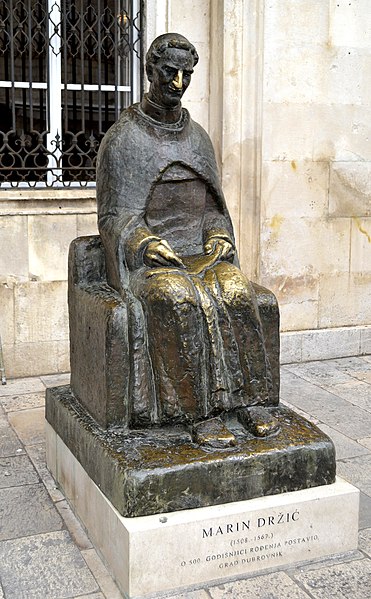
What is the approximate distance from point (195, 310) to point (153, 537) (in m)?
0.99

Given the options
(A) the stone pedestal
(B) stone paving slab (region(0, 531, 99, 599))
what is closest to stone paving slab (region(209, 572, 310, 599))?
(A) the stone pedestal

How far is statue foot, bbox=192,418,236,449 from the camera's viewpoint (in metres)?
3.48

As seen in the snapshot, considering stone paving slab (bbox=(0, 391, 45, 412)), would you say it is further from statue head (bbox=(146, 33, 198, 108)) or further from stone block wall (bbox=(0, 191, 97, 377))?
statue head (bbox=(146, 33, 198, 108))

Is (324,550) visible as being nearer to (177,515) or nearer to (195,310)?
(177,515)

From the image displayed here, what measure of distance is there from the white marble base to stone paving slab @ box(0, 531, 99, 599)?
126 mm

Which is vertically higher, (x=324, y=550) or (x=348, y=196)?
(x=348, y=196)

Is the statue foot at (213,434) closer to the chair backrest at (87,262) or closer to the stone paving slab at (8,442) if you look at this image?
the chair backrest at (87,262)

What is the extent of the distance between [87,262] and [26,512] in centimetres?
132

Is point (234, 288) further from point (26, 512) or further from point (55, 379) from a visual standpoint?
point (55, 379)

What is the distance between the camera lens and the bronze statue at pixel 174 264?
3.55 metres

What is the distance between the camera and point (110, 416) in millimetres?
3641

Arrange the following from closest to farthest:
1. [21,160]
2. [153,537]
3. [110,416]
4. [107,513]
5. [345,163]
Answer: [153,537], [107,513], [110,416], [21,160], [345,163]

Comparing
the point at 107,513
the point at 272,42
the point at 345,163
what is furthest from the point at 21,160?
the point at 107,513

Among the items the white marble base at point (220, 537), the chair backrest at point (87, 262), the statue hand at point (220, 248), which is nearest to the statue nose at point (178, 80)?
the statue hand at point (220, 248)
